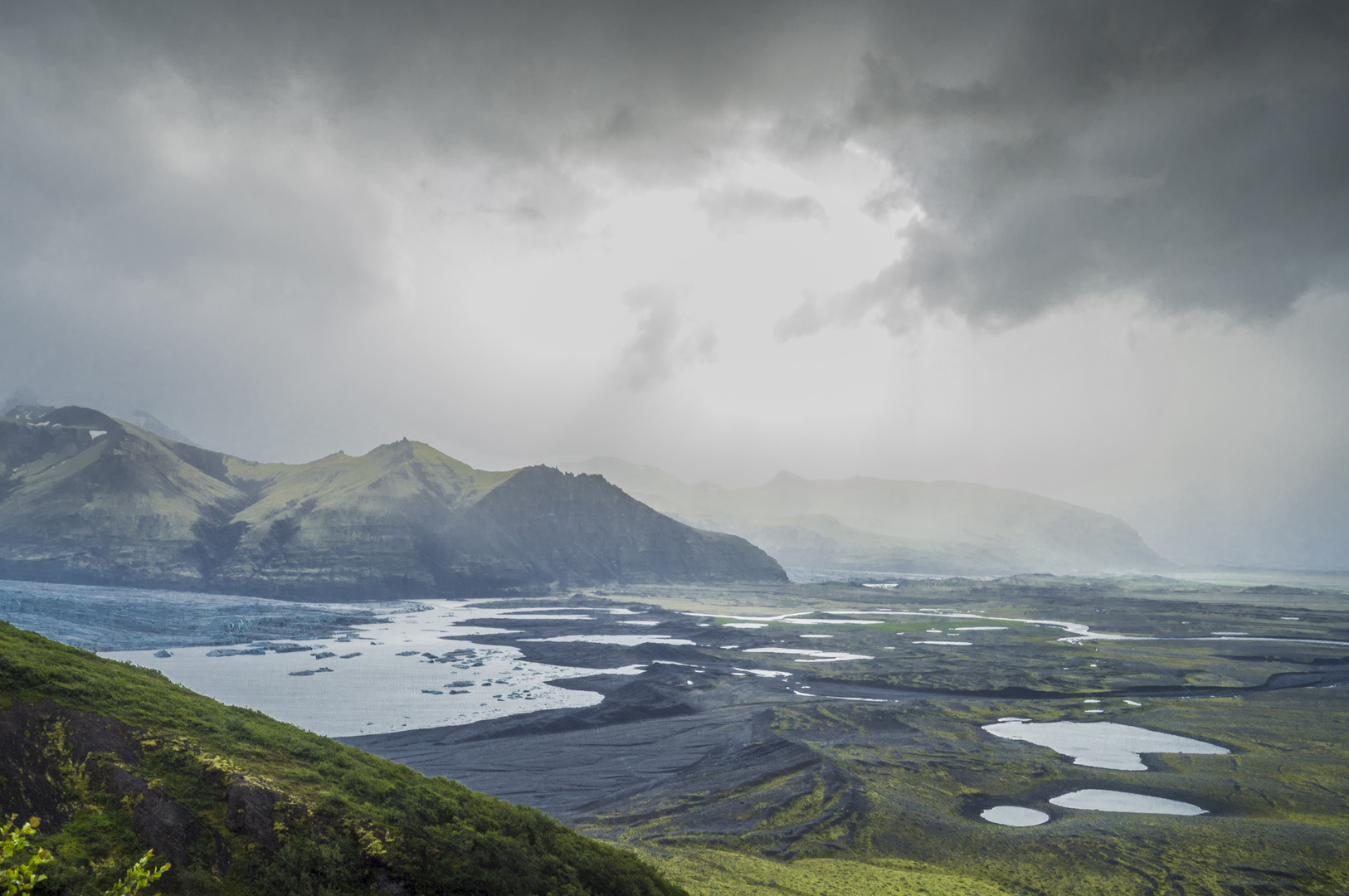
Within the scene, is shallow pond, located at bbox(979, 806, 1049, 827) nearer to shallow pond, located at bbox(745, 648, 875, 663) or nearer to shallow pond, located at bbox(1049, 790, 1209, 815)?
shallow pond, located at bbox(1049, 790, 1209, 815)

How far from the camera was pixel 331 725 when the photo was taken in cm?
4641

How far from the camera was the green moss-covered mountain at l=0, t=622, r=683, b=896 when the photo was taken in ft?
37.5

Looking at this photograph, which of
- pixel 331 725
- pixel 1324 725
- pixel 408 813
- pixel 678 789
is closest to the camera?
pixel 408 813

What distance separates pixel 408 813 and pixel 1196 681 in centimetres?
8130

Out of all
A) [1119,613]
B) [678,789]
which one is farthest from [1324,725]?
[1119,613]

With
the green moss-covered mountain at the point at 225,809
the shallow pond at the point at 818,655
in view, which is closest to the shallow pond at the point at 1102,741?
the shallow pond at the point at 818,655

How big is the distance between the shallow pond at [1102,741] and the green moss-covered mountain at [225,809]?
37703 mm

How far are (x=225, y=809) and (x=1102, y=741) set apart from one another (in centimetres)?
5318

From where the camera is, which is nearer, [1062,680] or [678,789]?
[678,789]

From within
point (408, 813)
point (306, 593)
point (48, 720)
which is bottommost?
point (306, 593)

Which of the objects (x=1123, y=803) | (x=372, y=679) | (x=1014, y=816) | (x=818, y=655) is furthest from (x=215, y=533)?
(x=1123, y=803)

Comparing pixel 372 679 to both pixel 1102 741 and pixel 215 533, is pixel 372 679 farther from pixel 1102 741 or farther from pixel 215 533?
pixel 215 533

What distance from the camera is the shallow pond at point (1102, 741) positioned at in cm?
4216

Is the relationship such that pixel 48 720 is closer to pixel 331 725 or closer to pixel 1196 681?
pixel 331 725
